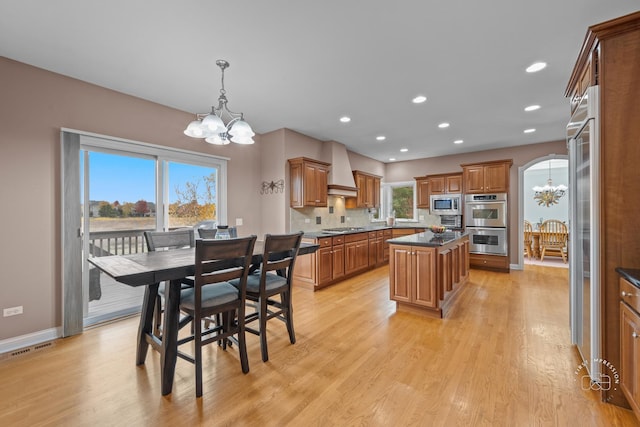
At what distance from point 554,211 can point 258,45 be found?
9864mm

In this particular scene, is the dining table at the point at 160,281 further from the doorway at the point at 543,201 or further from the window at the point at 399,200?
the doorway at the point at 543,201

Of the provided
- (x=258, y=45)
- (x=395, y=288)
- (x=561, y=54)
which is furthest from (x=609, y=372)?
(x=258, y=45)

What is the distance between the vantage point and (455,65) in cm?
270

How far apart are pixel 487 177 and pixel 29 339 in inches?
293

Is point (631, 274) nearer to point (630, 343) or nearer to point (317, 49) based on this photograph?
point (630, 343)

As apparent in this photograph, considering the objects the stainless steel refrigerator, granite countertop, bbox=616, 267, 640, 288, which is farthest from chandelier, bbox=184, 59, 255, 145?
granite countertop, bbox=616, 267, 640, 288

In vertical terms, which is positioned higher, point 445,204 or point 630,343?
point 445,204

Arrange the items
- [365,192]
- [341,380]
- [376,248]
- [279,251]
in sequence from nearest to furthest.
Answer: [341,380]
[279,251]
[376,248]
[365,192]

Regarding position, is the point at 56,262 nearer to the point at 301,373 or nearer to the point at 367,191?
the point at 301,373

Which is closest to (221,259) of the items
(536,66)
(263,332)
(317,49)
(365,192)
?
(263,332)

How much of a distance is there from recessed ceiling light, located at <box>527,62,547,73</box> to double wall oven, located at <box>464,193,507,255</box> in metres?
3.34

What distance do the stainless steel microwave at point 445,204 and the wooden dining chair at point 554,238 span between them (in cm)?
232

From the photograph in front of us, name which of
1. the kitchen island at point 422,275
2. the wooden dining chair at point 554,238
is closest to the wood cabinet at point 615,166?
the kitchen island at point 422,275

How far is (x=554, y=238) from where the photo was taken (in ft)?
20.9
